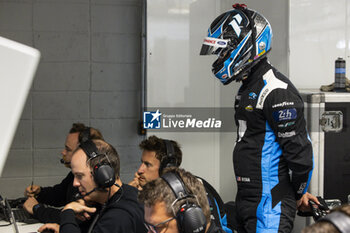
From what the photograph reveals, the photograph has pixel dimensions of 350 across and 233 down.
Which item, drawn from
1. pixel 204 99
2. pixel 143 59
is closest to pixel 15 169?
pixel 143 59

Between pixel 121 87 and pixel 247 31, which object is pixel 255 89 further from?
pixel 121 87

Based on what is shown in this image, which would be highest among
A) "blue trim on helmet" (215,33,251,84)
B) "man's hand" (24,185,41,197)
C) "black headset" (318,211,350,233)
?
"blue trim on helmet" (215,33,251,84)

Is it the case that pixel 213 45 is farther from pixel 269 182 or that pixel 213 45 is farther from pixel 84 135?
pixel 84 135

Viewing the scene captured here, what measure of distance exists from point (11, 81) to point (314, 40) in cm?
281

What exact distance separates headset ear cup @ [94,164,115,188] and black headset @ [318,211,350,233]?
3.79 feet

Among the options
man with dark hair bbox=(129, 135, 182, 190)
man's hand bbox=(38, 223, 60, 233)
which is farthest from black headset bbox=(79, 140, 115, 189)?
man with dark hair bbox=(129, 135, 182, 190)

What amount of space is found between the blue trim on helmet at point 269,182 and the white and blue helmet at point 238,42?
301 millimetres

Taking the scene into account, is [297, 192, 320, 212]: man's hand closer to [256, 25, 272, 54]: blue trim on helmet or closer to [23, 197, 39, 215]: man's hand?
[256, 25, 272, 54]: blue trim on helmet

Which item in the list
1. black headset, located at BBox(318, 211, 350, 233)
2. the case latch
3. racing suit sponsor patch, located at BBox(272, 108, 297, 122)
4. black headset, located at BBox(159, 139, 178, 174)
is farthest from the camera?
the case latch

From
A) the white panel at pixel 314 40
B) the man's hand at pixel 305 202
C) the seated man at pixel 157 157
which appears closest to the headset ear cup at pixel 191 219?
the man's hand at pixel 305 202

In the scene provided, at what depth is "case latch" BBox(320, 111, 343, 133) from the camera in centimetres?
257

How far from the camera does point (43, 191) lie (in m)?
2.79

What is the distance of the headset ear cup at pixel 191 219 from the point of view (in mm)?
1281

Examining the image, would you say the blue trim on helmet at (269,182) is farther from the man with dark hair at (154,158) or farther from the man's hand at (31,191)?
the man's hand at (31,191)
